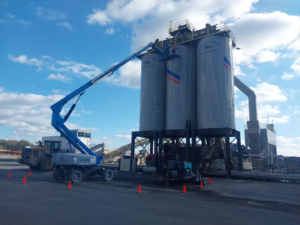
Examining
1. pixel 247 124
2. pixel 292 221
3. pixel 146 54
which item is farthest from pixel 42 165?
pixel 247 124

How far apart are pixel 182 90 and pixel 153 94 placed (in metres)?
4.66

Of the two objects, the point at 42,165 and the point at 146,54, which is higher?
the point at 146,54

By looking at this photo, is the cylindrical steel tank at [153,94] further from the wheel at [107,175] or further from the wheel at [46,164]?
the wheel at [46,164]

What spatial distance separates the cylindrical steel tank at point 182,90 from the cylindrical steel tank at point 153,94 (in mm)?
1603

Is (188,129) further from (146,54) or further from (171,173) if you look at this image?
(146,54)

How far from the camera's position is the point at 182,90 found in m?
29.7

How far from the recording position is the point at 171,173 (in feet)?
62.4

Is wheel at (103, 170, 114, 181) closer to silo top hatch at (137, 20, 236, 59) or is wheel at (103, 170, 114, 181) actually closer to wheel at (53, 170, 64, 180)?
wheel at (53, 170, 64, 180)

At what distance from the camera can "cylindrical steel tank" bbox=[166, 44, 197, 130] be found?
29250 mm

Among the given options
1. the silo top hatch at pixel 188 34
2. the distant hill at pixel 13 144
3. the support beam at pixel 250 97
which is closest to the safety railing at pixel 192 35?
the silo top hatch at pixel 188 34

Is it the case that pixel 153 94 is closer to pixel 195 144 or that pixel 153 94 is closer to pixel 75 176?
pixel 195 144

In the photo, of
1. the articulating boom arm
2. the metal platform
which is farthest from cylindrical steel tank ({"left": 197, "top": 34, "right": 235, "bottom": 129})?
the articulating boom arm

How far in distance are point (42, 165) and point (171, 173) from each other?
18.8 m

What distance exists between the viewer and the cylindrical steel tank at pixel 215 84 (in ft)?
88.4
